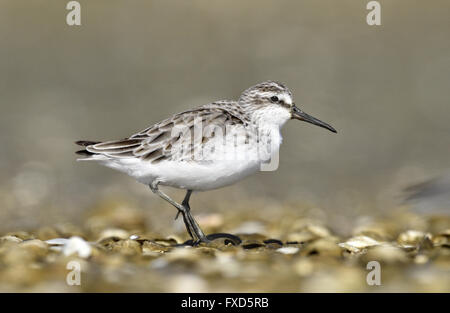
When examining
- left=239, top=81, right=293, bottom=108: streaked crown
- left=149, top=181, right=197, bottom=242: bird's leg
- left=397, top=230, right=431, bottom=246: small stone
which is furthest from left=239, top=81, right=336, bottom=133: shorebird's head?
left=397, top=230, right=431, bottom=246: small stone

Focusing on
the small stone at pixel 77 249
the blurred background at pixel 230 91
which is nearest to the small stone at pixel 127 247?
the small stone at pixel 77 249

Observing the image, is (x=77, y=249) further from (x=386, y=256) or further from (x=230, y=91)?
(x=230, y=91)

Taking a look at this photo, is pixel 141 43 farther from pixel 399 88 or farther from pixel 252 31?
pixel 399 88

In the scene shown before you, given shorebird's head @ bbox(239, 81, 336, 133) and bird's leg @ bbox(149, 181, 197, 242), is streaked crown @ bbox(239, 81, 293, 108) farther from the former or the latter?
bird's leg @ bbox(149, 181, 197, 242)

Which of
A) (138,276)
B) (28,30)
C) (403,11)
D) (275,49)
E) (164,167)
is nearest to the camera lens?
(138,276)

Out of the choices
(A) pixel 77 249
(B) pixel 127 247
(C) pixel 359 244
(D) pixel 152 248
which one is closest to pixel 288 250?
(C) pixel 359 244

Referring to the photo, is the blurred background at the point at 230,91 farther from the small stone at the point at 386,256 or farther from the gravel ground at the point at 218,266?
the small stone at the point at 386,256
